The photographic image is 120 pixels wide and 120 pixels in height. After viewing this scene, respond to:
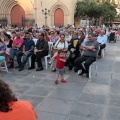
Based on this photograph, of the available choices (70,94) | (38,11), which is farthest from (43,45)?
(38,11)

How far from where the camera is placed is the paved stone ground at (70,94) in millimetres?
4051

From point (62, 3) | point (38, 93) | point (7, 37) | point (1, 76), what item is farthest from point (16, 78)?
point (62, 3)

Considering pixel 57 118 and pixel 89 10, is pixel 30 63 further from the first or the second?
pixel 89 10

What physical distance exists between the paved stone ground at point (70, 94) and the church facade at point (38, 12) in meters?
25.8

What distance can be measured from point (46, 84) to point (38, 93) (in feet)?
2.42

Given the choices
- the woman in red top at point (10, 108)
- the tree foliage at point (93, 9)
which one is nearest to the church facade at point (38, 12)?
the tree foliage at point (93, 9)

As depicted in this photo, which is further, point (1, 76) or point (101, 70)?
point (101, 70)

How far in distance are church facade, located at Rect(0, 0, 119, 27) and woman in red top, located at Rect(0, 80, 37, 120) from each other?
30.2 meters

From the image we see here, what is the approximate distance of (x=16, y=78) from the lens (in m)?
6.40

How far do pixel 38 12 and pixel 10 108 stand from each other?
31484 millimetres

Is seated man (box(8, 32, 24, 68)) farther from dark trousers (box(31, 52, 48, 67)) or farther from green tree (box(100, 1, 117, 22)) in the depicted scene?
green tree (box(100, 1, 117, 22))

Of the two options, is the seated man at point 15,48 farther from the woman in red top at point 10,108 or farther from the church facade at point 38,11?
the church facade at point 38,11

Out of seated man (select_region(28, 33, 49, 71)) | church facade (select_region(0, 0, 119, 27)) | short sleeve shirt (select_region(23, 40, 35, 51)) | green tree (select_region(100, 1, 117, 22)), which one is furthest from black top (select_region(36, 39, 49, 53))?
green tree (select_region(100, 1, 117, 22))

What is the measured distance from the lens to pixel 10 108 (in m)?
1.78
